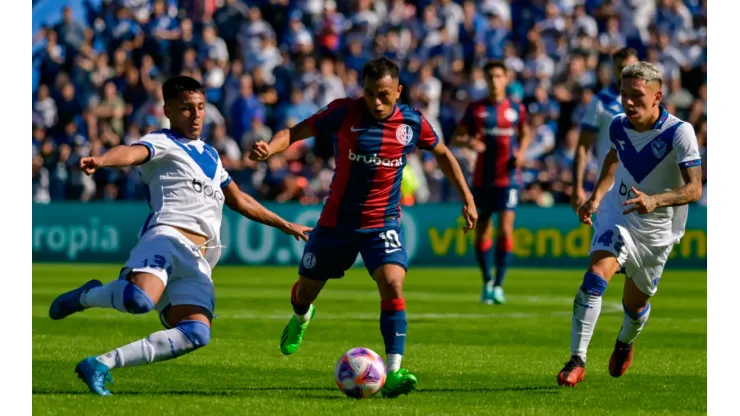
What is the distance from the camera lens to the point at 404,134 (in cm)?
799

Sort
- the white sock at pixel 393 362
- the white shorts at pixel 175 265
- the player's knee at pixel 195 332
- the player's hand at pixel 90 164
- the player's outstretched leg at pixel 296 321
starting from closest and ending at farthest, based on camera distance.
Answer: the player's hand at pixel 90 164
the player's knee at pixel 195 332
the white shorts at pixel 175 265
the white sock at pixel 393 362
the player's outstretched leg at pixel 296 321

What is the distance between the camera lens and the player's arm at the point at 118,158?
6.33m

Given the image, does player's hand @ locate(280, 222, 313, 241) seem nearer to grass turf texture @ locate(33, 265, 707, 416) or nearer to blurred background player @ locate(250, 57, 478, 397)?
blurred background player @ locate(250, 57, 478, 397)

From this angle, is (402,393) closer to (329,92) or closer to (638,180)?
(638,180)

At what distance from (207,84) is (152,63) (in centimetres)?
119

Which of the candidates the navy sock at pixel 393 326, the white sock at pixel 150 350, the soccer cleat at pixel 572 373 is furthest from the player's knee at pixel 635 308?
the white sock at pixel 150 350

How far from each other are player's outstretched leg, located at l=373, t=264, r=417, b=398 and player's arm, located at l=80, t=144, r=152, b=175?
1.64m

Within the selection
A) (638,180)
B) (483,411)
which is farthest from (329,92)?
(483,411)

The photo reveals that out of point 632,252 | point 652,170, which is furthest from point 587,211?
point 652,170

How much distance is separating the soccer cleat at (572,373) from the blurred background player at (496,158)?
20.9 feet

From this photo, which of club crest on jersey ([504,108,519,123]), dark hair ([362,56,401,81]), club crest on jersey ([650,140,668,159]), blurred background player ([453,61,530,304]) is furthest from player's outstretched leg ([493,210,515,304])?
dark hair ([362,56,401,81])

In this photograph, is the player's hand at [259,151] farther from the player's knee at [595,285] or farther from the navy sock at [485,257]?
the navy sock at [485,257]

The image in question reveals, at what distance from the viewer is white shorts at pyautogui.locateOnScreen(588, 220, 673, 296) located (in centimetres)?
802

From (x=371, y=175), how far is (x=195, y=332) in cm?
171
